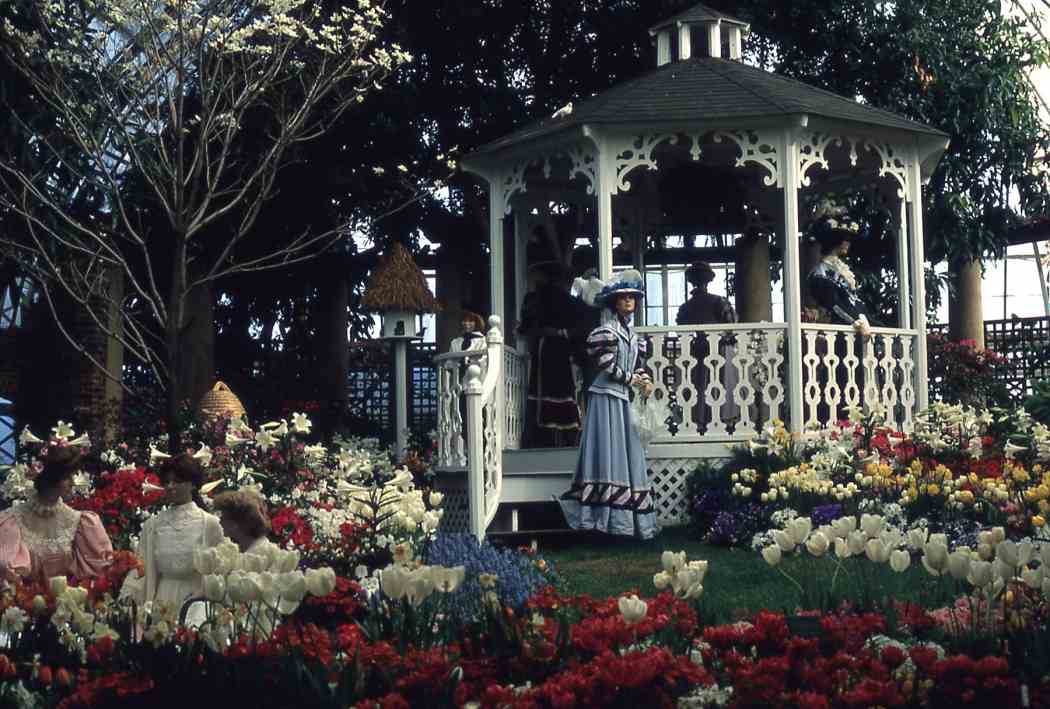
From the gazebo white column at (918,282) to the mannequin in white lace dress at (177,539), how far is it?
26.4 ft

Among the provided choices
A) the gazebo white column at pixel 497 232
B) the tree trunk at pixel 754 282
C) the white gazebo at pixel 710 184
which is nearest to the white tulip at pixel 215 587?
the white gazebo at pixel 710 184

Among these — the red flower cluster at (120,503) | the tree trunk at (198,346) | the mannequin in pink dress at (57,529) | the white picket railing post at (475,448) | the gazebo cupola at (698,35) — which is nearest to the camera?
the mannequin in pink dress at (57,529)

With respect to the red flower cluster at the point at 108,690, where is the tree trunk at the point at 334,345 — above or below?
above

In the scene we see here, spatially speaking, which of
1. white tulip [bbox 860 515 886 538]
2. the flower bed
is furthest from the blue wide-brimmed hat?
white tulip [bbox 860 515 886 538]

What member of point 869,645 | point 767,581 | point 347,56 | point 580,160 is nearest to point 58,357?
point 347,56

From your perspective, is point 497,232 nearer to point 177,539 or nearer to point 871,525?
point 177,539

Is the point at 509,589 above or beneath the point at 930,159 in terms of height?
beneath

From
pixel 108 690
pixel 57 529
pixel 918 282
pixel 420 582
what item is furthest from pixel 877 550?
pixel 918 282

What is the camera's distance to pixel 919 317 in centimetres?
1428

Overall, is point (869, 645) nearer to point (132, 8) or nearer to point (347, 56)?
point (132, 8)

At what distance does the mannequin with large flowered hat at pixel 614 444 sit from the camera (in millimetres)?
11891

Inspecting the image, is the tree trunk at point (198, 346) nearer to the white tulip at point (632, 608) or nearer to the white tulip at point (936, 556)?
the white tulip at point (632, 608)

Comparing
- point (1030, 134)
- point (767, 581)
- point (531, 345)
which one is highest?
point (1030, 134)

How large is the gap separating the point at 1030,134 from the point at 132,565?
1533cm
